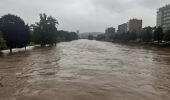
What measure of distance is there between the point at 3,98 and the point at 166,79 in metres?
12.8

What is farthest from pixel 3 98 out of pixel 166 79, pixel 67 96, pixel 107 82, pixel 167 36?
pixel 167 36

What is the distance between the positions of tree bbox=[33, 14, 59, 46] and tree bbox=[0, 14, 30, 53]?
2761cm

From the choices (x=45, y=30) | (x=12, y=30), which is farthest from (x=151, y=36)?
(x=12, y=30)

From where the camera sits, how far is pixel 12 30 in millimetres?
56875

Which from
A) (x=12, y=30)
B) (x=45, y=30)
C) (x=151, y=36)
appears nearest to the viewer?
(x=12, y=30)

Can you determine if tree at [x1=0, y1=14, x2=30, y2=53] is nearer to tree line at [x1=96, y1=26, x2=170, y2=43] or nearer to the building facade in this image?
tree line at [x1=96, y1=26, x2=170, y2=43]

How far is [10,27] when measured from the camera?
186 feet

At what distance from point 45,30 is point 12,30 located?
32573mm

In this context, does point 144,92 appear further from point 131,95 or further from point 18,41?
point 18,41

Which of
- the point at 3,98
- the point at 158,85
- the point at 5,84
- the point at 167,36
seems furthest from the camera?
the point at 167,36

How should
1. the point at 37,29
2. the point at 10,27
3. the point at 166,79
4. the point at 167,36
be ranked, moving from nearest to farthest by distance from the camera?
the point at 166,79
the point at 10,27
the point at 37,29
the point at 167,36

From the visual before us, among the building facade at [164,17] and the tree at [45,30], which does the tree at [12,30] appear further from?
the building facade at [164,17]

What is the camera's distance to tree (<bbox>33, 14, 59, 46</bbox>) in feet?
286

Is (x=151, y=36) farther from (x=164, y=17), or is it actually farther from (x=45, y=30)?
(x=164, y=17)
